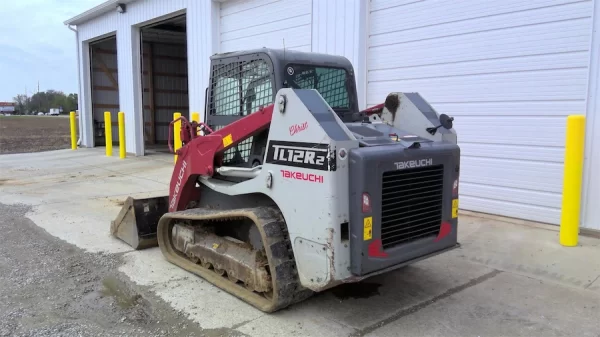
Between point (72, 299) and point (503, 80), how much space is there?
19.5 ft

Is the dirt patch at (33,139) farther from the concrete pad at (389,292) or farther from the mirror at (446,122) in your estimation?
the mirror at (446,122)

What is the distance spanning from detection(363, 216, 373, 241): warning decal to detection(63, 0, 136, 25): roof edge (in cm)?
1372

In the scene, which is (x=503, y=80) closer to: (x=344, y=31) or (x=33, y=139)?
(x=344, y=31)

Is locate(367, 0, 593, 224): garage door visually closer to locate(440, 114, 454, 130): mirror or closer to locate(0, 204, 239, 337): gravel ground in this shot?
locate(440, 114, 454, 130): mirror

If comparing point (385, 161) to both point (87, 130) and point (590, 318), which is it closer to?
point (590, 318)

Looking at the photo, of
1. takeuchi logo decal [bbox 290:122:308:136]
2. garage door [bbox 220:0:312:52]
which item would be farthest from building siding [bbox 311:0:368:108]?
takeuchi logo decal [bbox 290:122:308:136]

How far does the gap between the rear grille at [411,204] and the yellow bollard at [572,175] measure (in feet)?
7.61

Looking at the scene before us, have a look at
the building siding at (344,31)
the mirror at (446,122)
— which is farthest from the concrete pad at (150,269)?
the building siding at (344,31)

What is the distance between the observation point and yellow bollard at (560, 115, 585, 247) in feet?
17.3

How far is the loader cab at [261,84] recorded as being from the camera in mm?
4290

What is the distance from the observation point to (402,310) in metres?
3.93

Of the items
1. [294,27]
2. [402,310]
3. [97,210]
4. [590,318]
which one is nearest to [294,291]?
[402,310]

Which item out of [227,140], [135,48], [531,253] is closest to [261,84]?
[227,140]

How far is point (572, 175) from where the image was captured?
17.5 ft
